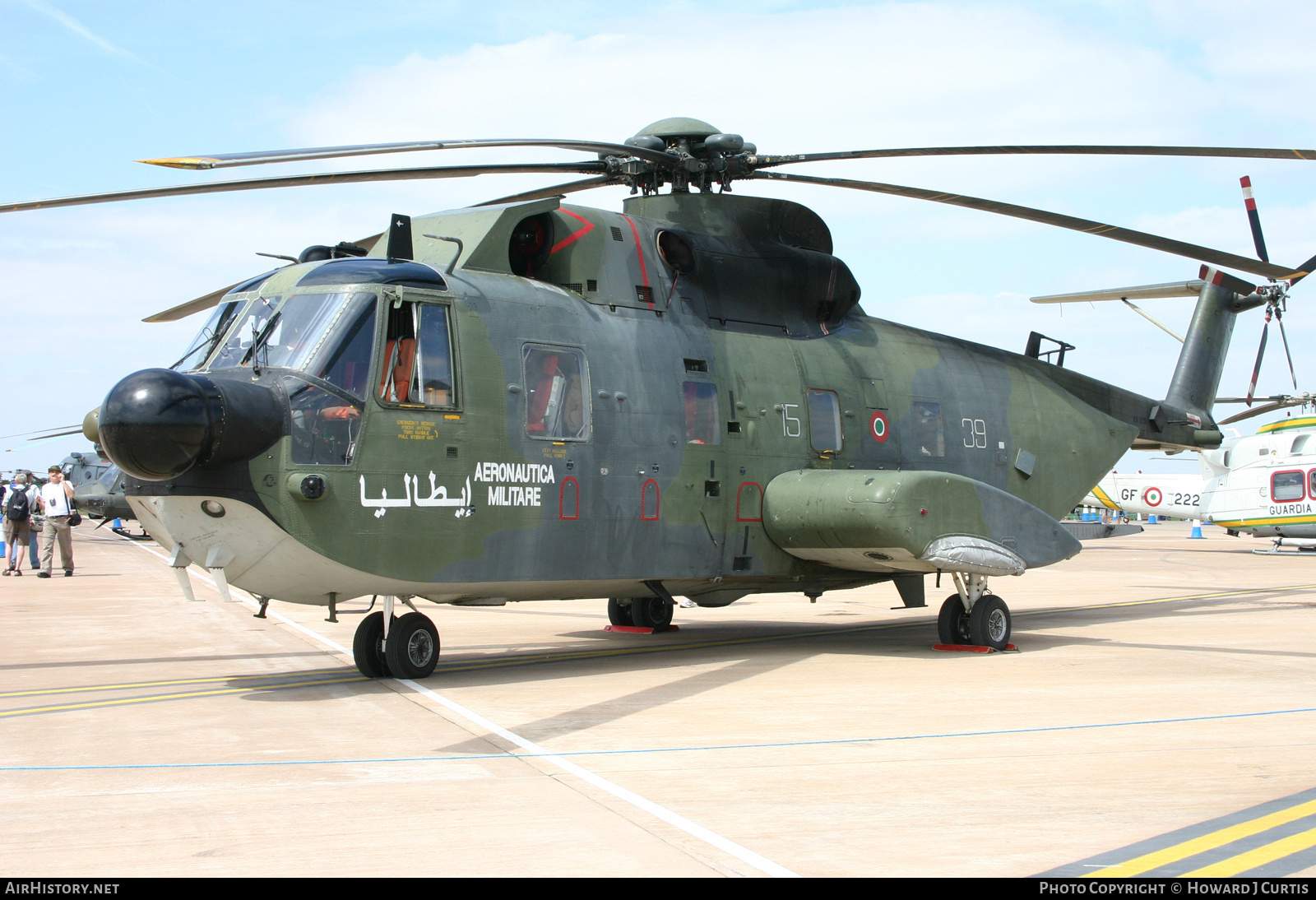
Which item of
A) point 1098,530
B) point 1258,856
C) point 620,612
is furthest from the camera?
point 620,612

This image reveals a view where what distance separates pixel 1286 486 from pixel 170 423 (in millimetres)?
33377

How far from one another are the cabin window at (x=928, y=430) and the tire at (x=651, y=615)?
3757 millimetres

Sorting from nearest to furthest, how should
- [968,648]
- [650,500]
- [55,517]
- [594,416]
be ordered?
[594,416] < [650,500] < [968,648] < [55,517]

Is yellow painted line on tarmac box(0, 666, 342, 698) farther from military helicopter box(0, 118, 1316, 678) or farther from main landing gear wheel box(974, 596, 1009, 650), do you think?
main landing gear wheel box(974, 596, 1009, 650)

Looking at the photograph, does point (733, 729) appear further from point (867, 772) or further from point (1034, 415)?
point (1034, 415)

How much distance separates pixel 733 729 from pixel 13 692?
6.17 meters

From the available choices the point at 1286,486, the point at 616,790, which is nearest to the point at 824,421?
the point at 616,790

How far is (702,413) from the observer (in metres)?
11.9

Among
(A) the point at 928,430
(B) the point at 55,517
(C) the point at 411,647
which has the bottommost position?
(C) the point at 411,647

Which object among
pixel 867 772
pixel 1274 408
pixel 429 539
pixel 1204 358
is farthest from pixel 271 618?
pixel 1274 408

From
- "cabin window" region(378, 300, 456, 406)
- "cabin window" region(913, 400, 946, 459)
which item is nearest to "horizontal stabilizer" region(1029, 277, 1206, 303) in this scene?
"cabin window" region(913, 400, 946, 459)

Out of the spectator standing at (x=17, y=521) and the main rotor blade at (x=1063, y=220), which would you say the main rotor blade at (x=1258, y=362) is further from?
the spectator standing at (x=17, y=521)

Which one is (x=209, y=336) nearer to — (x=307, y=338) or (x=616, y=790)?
(x=307, y=338)

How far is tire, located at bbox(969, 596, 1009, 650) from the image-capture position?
1275 centimetres
